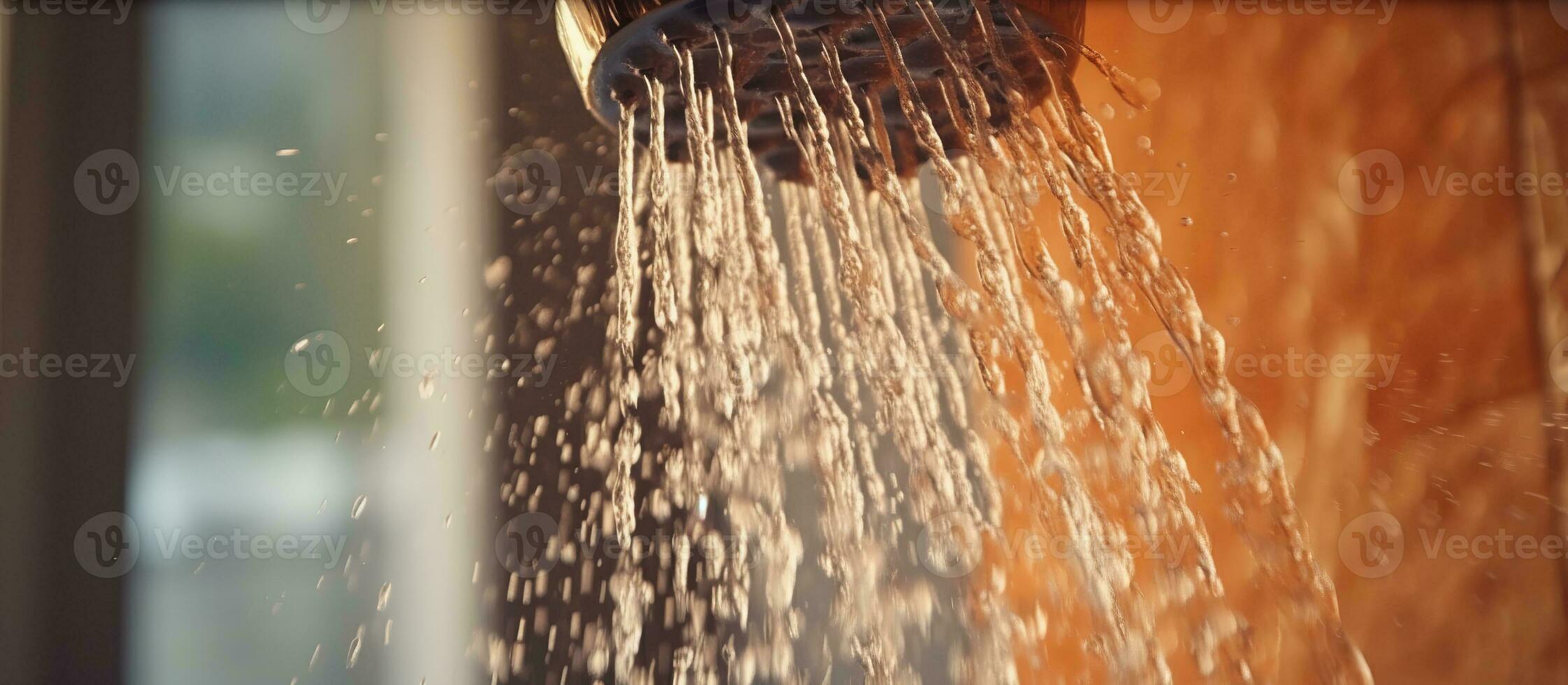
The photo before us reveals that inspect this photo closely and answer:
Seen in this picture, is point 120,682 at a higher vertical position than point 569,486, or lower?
lower

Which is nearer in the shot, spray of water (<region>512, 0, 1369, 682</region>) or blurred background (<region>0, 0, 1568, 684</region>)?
spray of water (<region>512, 0, 1369, 682</region>)

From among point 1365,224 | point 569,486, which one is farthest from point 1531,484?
point 569,486

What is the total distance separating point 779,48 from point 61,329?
1.08 m

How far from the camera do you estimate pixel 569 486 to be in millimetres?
1028

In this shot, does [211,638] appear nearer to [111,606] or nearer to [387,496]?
[111,606]

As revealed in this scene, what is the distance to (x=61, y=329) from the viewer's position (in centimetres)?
112

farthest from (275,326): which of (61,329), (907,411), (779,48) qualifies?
(779,48)

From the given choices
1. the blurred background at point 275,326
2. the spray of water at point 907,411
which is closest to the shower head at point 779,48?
the spray of water at point 907,411

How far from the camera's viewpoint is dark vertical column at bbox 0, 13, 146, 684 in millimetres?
1071

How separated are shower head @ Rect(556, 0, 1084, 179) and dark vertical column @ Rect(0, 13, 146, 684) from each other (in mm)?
982

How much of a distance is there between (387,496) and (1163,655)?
848 mm

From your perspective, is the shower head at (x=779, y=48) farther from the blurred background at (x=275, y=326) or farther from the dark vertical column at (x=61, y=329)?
the dark vertical column at (x=61, y=329)

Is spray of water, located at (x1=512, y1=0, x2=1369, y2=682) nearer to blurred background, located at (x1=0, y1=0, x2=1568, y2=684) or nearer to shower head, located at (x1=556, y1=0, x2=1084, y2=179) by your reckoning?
shower head, located at (x1=556, y1=0, x2=1084, y2=179)

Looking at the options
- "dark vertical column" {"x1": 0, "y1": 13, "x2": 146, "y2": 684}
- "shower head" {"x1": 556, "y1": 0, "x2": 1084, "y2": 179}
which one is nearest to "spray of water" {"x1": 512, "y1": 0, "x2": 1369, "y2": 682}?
"shower head" {"x1": 556, "y1": 0, "x2": 1084, "y2": 179}
